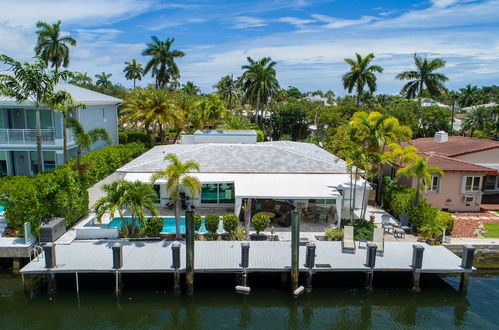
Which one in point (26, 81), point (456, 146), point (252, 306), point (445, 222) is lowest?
point (252, 306)

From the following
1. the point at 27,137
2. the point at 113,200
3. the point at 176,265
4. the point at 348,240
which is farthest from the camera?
the point at 27,137

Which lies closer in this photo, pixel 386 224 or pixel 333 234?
pixel 333 234

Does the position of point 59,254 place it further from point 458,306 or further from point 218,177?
point 458,306

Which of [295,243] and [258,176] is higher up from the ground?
[258,176]

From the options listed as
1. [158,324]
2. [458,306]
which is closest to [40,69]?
[158,324]

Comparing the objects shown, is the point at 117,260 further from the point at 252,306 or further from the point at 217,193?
the point at 217,193

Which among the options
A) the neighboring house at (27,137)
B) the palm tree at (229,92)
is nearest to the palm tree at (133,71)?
the palm tree at (229,92)

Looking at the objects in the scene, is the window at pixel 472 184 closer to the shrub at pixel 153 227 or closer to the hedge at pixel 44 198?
the shrub at pixel 153 227

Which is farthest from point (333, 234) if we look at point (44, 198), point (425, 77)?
point (425, 77)
